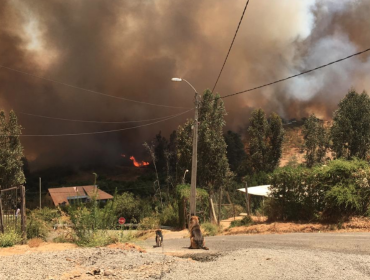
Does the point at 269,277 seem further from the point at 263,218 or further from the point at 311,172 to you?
the point at 263,218

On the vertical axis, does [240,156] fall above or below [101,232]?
above

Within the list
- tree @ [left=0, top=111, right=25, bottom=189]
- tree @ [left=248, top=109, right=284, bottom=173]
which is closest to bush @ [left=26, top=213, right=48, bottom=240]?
tree @ [left=0, top=111, right=25, bottom=189]

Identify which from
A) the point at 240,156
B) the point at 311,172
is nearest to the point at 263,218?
the point at 311,172

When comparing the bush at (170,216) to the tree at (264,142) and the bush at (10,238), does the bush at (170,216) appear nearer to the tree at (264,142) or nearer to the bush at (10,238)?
the bush at (10,238)

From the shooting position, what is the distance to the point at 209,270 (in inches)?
281

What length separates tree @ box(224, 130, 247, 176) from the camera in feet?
256

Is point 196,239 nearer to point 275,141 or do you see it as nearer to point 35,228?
point 35,228

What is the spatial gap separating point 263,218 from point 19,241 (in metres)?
14.3

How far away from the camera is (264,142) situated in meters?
52.2

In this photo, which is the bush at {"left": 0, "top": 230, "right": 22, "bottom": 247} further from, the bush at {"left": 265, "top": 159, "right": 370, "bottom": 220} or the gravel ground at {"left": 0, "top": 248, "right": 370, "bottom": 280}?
the bush at {"left": 265, "top": 159, "right": 370, "bottom": 220}

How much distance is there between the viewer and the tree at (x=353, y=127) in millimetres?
42031

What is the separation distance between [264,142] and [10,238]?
4492 centimetres

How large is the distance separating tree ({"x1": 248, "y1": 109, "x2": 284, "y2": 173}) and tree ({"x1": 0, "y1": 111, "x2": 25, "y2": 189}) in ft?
106

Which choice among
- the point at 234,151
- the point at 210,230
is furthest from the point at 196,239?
the point at 234,151
